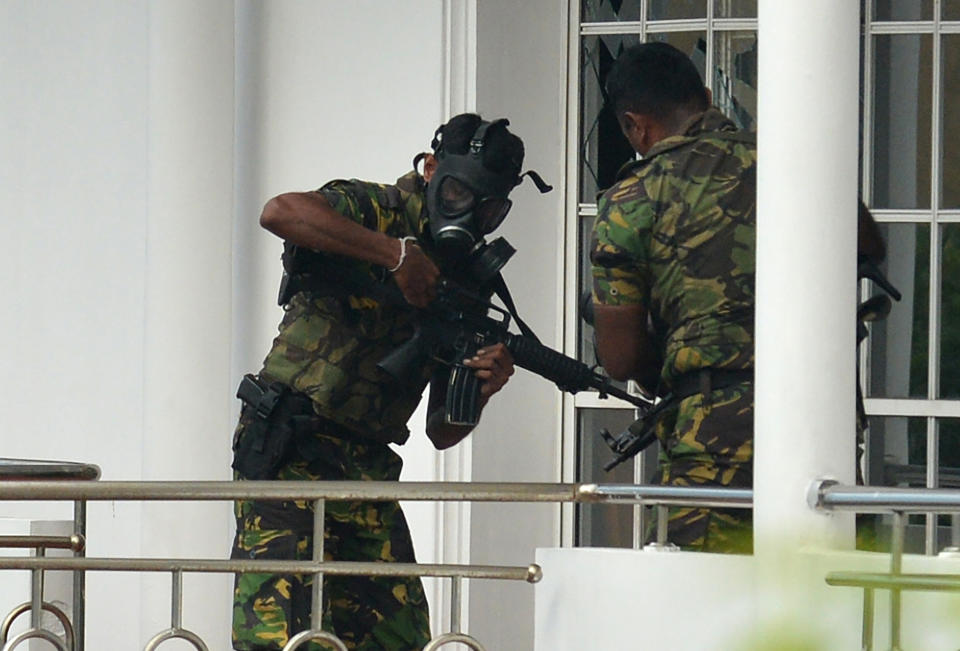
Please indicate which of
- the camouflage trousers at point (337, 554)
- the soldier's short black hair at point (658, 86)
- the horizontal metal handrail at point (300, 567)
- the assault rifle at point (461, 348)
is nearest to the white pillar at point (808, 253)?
the horizontal metal handrail at point (300, 567)

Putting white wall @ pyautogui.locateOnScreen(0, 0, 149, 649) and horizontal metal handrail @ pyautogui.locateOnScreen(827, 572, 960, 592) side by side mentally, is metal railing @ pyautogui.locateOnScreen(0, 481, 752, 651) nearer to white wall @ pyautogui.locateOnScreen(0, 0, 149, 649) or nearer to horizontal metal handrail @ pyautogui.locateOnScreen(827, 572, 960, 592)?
horizontal metal handrail @ pyautogui.locateOnScreen(827, 572, 960, 592)

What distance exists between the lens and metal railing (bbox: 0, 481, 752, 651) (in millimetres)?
2295

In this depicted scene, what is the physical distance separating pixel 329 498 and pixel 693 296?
0.86m

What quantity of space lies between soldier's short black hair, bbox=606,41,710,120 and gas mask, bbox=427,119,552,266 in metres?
0.32

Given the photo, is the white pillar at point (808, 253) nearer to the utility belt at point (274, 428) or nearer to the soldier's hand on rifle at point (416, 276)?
the soldier's hand on rifle at point (416, 276)

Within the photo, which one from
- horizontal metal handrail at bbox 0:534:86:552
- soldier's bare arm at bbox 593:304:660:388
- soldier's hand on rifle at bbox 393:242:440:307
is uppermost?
soldier's hand on rifle at bbox 393:242:440:307

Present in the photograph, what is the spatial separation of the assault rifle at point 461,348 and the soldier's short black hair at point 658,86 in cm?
54

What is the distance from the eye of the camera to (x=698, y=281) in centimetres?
289

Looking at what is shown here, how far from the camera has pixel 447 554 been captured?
4281mm

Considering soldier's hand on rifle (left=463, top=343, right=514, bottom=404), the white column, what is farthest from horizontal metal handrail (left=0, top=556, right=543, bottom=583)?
the white column

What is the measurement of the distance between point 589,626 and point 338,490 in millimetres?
443

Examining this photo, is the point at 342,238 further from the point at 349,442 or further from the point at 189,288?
the point at 189,288

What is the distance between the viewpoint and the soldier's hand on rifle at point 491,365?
3379 mm

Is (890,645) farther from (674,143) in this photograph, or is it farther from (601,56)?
(601,56)
